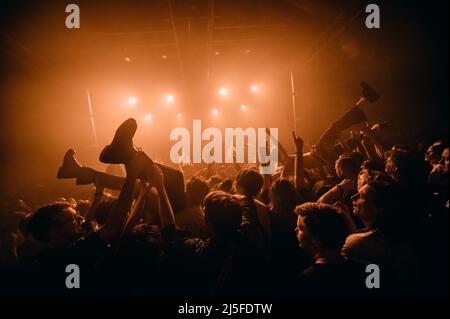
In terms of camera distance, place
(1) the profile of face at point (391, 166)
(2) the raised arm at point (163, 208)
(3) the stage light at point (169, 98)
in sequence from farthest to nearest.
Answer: (3) the stage light at point (169, 98), (1) the profile of face at point (391, 166), (2) the raised arm at point (163, 208)

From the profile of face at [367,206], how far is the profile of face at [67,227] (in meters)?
2.14

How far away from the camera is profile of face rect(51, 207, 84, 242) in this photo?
2.15 m

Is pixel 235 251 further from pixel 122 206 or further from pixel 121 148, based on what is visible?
pixel 121 148

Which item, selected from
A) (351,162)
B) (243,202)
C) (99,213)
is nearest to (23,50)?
(99,213)

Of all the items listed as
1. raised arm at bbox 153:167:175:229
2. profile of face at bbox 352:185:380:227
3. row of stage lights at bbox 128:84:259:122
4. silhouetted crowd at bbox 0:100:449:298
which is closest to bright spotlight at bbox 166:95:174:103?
row of stage lights at bbox 128:84:259:122

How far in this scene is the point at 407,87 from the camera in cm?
519

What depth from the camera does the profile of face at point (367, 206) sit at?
1.93 m

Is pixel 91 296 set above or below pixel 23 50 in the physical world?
below

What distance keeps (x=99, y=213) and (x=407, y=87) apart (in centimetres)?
548

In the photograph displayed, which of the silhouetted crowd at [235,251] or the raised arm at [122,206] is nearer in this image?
the silhouetted crowd at [235,251]

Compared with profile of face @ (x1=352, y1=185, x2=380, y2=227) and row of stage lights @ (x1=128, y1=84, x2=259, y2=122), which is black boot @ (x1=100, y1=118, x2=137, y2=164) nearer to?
profile of face @ (x1=352, y1=185, x2=380, y2=227)

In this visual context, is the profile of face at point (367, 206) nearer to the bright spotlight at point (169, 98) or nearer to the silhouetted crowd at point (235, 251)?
the silhouetted crowd at point (235, 251)

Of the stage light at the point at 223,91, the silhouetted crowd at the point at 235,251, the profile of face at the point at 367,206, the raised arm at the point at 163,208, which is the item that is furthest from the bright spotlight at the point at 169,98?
the profile of face at the point at 367,206

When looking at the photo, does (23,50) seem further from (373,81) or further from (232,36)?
(373,81)
